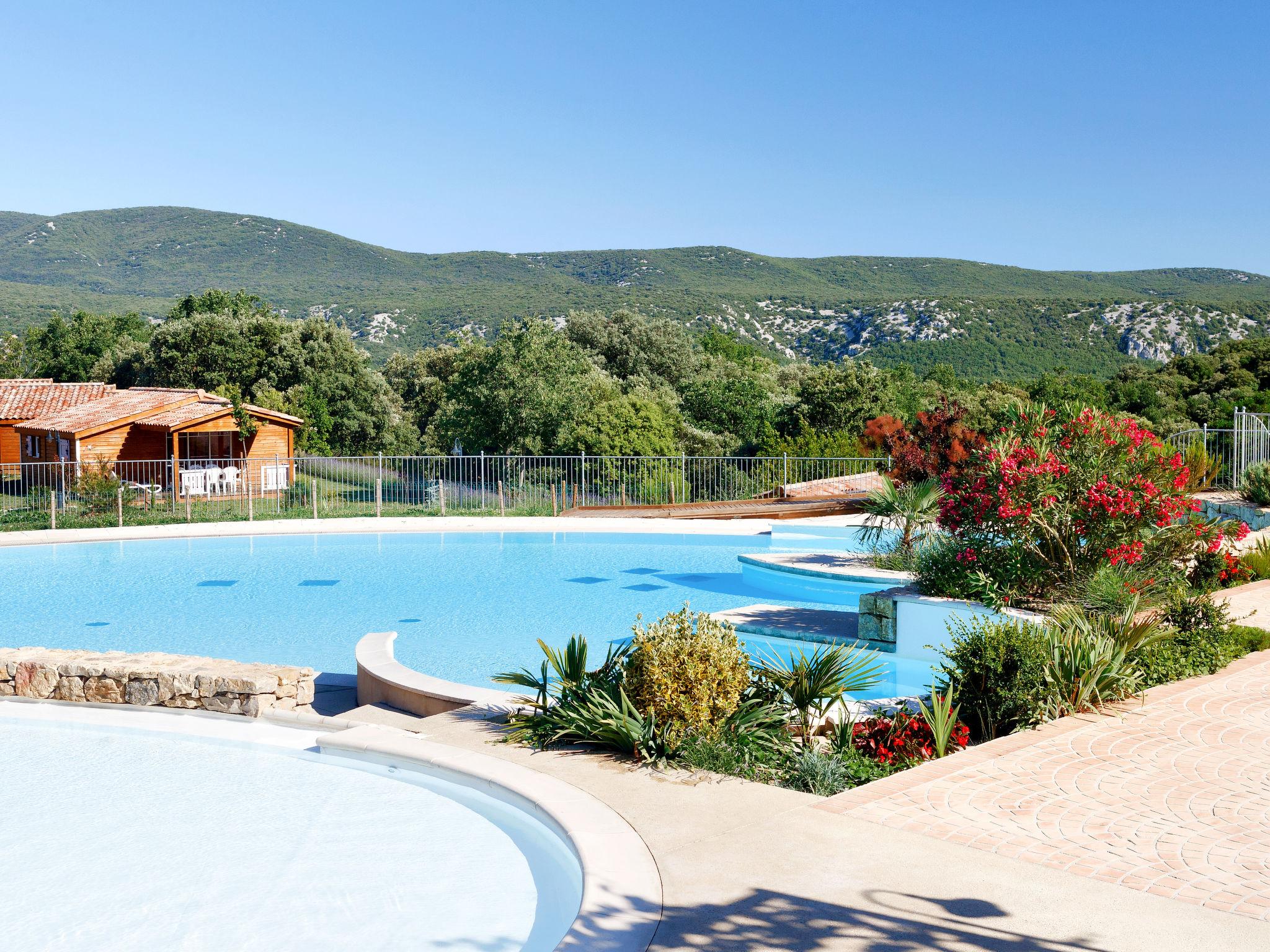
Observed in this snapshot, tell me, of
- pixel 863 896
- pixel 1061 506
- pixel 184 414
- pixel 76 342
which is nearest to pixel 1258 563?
pixel 1061 506

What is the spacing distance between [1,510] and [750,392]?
19871 mm

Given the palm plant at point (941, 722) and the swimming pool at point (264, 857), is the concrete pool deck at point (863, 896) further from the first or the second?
the palm plant at point (941, 722)

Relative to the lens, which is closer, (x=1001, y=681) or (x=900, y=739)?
(x=900, y=739)

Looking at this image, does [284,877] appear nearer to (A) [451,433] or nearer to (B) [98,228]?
(A) [451,433]

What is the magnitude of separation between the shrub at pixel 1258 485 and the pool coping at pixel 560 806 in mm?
16729

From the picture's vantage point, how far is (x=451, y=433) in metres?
27.2

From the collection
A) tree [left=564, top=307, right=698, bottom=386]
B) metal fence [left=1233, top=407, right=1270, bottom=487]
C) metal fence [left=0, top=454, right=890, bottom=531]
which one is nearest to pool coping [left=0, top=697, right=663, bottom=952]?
metal fence [left=0, top=454, right=890, bottom=531]

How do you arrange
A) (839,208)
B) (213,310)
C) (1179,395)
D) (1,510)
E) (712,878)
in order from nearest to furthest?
(712,878) → (1,510) → (1179,395) → (213,310) → (839,208)

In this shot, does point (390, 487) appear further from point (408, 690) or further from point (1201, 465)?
point (1201, 465)

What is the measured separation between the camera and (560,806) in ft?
16.7

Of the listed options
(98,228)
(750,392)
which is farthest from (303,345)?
(98,228)

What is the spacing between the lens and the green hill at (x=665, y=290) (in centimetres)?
6322

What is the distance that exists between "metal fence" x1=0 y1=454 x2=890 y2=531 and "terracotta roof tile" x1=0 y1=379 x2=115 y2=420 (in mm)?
5364

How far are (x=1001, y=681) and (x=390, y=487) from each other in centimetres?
1865
